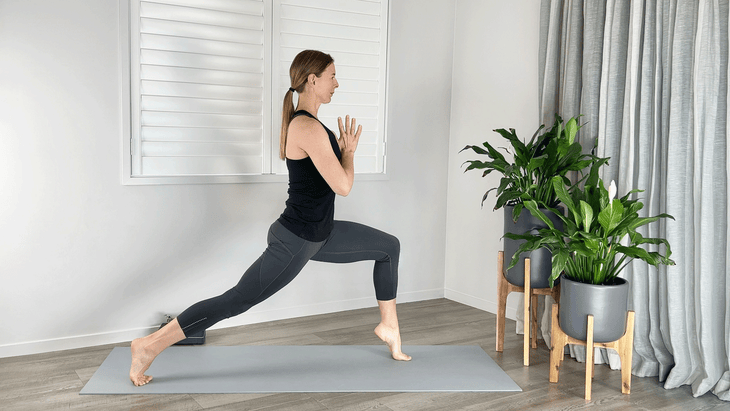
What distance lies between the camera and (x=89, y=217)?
9.95ft

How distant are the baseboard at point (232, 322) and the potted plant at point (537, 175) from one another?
1.11m

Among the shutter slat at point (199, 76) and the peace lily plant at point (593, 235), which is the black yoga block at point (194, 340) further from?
the peace lily plant at point (593, 235)

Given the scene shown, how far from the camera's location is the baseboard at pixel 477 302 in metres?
3.74

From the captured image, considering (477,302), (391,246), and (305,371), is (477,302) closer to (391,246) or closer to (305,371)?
(391,246)

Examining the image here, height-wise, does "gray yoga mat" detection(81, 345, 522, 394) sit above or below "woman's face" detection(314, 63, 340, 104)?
below

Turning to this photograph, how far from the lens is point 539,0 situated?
3471 millimetres

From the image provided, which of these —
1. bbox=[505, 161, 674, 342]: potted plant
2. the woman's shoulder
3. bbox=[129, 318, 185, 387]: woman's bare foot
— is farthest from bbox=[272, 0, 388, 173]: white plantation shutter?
bbox=[505, 161, 674, 342]: potted plant

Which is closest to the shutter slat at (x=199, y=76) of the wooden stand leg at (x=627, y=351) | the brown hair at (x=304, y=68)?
the brown hair at (x=304, y=68)

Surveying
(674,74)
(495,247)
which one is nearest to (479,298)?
(495,247)

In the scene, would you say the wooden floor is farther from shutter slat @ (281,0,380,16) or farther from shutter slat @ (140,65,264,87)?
shutter slat @ (281,0,380,16)

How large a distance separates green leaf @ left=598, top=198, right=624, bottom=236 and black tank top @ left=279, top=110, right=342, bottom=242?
1.07m

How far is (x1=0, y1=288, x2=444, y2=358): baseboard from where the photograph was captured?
116 inches

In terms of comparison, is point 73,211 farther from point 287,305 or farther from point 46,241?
point 287,305

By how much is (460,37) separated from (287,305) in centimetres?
196
